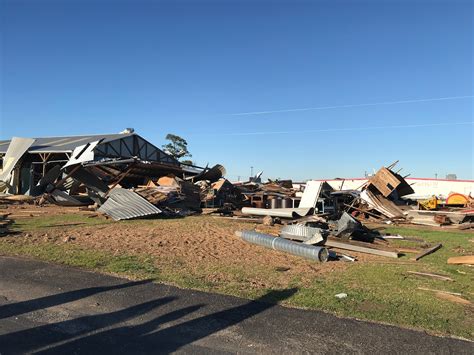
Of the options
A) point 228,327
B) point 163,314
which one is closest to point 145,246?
point 163,314

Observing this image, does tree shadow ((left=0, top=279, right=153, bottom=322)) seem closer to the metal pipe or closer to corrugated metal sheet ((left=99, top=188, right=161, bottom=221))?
the metal pipe

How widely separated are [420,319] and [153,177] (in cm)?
2238

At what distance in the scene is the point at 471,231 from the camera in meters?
17.1

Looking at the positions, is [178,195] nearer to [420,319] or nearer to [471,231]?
[471,231]

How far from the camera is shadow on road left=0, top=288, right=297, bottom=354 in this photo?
404 cm

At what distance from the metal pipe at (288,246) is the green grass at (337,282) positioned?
0.72 m

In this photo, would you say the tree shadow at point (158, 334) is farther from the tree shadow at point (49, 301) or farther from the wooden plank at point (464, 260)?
the wooden plank at point (464, 260)

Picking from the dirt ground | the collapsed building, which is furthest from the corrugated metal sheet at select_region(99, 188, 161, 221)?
the collapsed building

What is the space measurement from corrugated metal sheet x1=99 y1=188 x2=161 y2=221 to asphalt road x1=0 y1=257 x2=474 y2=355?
983 centimetres

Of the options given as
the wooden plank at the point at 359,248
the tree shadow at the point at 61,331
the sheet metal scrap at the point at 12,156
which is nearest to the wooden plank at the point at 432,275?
the wooden plank at the point at 359,248

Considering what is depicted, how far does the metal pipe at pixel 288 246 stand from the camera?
9164 mm

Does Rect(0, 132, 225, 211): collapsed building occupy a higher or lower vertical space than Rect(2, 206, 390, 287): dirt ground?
higher

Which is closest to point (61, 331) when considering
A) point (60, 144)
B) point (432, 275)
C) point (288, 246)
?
point (288, 246)

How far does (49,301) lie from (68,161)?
1878 cm
